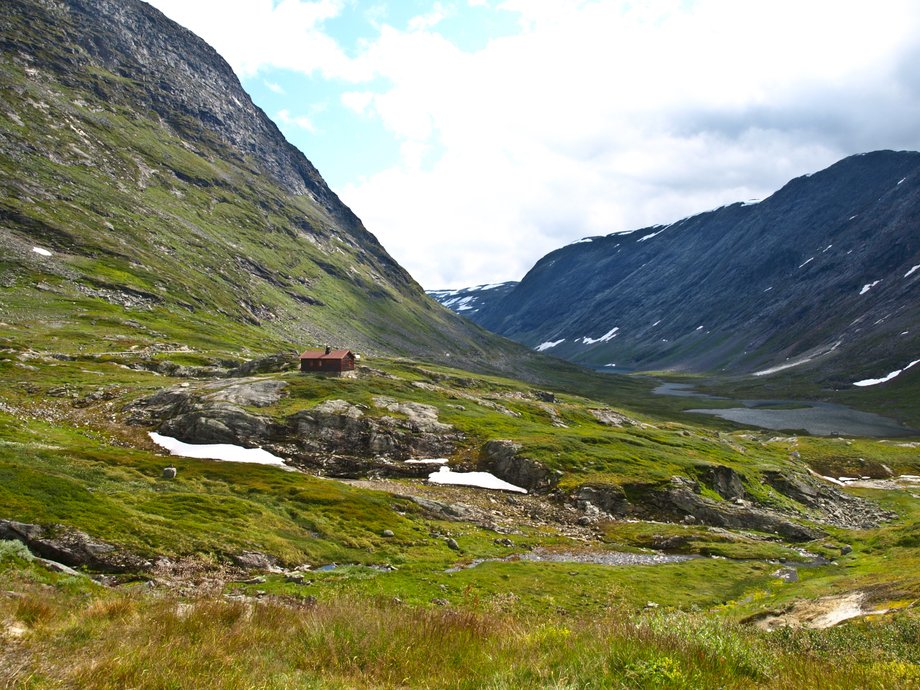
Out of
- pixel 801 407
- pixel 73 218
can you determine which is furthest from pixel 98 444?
pixel 801 407

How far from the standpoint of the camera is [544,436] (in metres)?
79.4

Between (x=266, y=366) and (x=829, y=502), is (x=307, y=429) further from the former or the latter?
(x=829, y=502)

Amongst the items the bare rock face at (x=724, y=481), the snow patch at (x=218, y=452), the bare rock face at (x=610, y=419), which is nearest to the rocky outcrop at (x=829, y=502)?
the bare rock face at (x=724, y=481)

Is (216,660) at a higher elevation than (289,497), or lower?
higher

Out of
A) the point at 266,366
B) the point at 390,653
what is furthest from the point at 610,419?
the point at 390,653

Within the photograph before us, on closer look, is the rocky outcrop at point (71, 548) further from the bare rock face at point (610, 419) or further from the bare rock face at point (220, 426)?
the bare rock face at point (610, 419)

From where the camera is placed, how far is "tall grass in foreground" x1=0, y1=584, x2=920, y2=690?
852cm

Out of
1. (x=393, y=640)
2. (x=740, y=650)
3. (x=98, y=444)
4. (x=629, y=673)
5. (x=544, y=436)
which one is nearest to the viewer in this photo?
(x=629, y=673)

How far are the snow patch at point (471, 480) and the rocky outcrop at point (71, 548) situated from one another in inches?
1549

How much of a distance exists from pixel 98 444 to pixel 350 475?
81.3 ft

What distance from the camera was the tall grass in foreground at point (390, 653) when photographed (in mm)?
8516

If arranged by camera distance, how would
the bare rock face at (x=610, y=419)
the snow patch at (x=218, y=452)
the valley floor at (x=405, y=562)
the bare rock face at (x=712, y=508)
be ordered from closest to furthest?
the valley floor at (x=405, y=562) → the snow patch at (x=218, y=452) → the bare rock face at (x=712, y=508) → the bare rock face at (x=610, y=419)

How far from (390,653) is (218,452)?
57714 mm

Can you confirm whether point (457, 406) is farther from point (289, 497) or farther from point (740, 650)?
point (740, 650)
